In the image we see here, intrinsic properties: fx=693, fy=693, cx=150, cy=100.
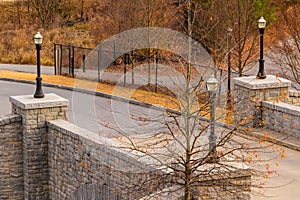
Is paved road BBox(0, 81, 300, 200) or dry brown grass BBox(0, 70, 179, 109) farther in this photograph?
dry brown grass BBox(0, 70, 179, 109)

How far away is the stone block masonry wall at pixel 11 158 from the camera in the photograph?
19.2 metres

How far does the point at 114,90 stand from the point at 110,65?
211 inches

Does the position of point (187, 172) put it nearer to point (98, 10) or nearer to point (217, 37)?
point (217, 37)

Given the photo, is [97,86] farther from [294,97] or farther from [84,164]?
[84,164]

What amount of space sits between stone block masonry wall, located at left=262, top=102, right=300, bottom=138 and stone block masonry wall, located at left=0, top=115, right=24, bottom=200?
7.12 meters

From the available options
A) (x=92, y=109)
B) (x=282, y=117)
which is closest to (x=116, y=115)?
(x=92, y=109)

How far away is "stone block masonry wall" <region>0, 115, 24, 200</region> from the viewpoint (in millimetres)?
19203

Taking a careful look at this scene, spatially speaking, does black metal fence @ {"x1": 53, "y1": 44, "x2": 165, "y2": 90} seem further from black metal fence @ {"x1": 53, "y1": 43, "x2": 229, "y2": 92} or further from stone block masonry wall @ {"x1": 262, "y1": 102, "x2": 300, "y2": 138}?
stone block masonry wall @ {"x1": 262, "y1": 102, "x2": 300, "y2": 138}

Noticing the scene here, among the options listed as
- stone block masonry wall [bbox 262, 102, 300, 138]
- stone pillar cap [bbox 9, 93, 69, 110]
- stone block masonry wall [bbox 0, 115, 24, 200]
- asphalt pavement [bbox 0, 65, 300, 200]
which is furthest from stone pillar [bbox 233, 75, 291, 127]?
stone block masonry wall [bbox 0, 115, 24, 200]

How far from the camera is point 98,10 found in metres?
55.5

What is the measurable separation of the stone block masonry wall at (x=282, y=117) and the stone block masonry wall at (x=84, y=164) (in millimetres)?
5781

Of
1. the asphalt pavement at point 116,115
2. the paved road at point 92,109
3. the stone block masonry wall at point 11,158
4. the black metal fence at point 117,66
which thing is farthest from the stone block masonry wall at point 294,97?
the stone block masonry wall at point 11,158

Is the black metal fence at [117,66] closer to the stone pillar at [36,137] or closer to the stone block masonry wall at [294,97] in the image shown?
the stone block masonry wall at [294,97]

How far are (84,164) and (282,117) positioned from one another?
242 inches
